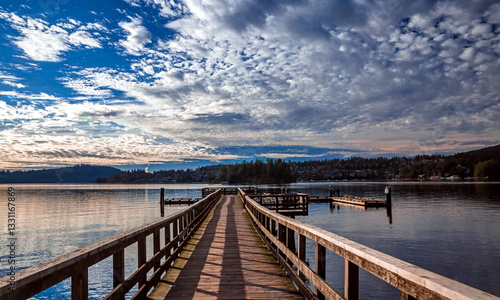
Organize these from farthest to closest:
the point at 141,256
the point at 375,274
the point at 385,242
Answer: the point at 385,242 < the point at 141,256 < the point at 375,274

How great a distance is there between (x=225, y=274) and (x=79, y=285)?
13.9 feet

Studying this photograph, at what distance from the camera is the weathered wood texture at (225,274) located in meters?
6.03

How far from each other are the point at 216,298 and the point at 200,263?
2.83 meters

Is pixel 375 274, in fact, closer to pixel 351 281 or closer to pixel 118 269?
pixel 351 281

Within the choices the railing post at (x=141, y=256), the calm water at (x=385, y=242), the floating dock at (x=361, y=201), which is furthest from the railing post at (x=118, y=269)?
the floating dock at (x=361, y=201)

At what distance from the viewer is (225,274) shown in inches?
289

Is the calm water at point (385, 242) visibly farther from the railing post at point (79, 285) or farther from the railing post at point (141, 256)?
the railing post at point (79, 285)

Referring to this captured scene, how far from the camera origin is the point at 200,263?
8484 mm

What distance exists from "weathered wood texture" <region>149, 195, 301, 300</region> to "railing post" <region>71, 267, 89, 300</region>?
2.48m

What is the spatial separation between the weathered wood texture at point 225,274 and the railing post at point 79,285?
2.48m

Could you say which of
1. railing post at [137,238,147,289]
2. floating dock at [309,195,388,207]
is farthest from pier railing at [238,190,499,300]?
floating dock at [309,195,388,207]

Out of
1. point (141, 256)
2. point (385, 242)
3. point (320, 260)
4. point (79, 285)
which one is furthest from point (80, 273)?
point (385, 242)

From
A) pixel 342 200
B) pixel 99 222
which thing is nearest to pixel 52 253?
pixel 99 222

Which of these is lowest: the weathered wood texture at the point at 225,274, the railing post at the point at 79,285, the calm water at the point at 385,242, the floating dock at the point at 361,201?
the calm water at the point at 385,242
